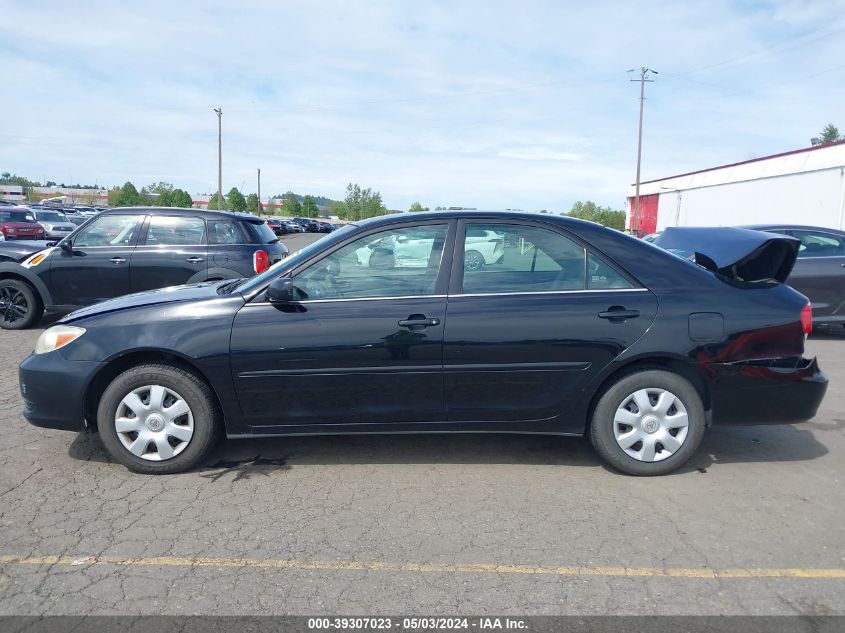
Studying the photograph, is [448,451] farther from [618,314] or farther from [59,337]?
A: [59,337]

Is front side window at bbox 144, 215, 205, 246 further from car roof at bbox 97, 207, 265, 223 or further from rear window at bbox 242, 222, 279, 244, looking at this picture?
rear window at bbox 242, 222, 279, 244

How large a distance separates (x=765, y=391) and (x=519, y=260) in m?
1.74

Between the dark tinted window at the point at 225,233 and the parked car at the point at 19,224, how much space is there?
18801mm

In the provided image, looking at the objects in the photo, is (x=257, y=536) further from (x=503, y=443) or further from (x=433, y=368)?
(x=503, y=443)

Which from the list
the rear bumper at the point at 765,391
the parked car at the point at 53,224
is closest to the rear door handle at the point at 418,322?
the rear bumper at the point at 765,391

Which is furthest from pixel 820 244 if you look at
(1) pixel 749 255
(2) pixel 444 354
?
(2) pixel 444 354

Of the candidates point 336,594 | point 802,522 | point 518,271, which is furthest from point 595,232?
point 336,594

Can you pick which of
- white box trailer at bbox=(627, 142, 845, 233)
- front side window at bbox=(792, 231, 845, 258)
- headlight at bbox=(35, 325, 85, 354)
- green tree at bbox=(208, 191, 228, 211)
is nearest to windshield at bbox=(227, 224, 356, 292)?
headlight at bbox=(35, 325, 85, 354)

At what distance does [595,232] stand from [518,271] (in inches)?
22.2

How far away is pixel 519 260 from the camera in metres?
4.23

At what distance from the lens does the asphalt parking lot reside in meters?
2.88

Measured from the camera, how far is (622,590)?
294 centimetres

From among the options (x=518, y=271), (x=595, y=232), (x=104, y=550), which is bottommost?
(x=104, y=550)

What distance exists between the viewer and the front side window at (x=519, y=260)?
13.7 feet
